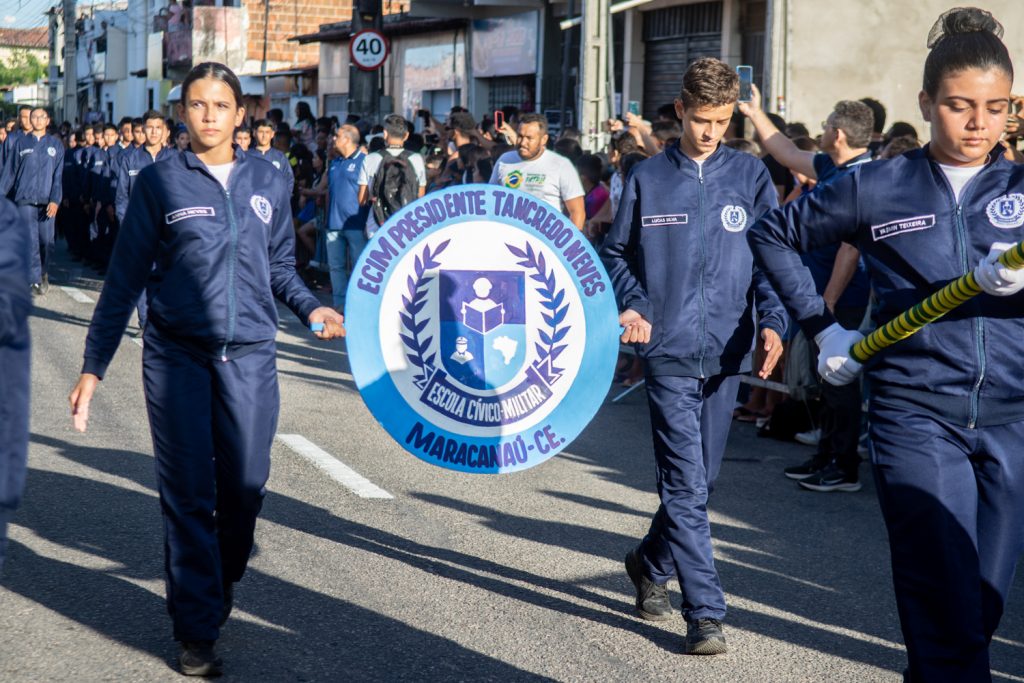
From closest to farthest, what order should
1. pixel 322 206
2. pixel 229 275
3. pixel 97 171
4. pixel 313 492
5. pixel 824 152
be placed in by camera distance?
pixel 229 275 → pixel 313 492 → pixel 824 152 → pixel 322 206 → pixel 97 171

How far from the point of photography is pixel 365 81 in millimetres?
21000

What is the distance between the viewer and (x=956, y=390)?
3453mm

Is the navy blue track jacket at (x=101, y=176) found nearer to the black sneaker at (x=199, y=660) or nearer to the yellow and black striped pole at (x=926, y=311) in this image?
the black sneaker at (x=199, y=660)

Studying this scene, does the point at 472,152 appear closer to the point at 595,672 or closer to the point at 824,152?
the point at 824,152

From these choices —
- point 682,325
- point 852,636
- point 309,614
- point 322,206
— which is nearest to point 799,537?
point 852,636

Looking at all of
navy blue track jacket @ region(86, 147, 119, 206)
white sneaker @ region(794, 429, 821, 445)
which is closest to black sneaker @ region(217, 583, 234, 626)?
white sneaker @ region(794, 429, 821, 445)

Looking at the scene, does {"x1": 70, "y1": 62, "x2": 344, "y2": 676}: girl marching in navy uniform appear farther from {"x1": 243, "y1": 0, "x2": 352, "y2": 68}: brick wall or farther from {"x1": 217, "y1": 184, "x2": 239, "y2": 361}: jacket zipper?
{"x1": 243, "y1": 0, "x2": 352, "y2": 68}: brick wall

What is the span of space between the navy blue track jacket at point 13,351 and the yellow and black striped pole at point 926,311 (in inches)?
81.2

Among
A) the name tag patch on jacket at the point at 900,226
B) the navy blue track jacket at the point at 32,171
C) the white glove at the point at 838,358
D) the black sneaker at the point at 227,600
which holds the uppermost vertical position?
the navy blue track jacket at the point at 32,171

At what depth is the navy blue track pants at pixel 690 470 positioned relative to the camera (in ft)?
16.3

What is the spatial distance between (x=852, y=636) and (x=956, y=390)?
2014 millimetres

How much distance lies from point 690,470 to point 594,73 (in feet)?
35.5

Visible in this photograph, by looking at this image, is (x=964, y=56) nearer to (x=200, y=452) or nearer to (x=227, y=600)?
(x=200, y=452)

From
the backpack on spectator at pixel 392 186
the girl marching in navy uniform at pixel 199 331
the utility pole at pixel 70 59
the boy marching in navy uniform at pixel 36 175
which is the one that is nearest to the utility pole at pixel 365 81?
the boy marching in navy uniform at pixel 36 175
